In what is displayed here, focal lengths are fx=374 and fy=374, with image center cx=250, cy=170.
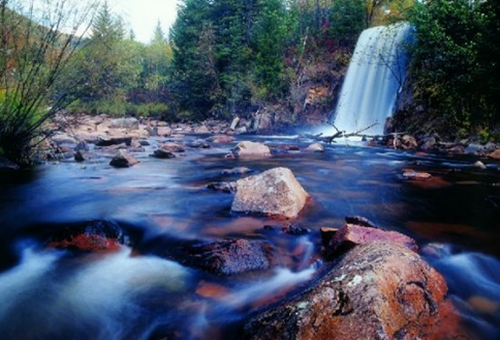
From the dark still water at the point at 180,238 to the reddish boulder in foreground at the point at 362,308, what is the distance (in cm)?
46

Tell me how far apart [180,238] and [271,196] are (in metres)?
1.31

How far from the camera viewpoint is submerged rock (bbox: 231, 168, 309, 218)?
483 centimetres

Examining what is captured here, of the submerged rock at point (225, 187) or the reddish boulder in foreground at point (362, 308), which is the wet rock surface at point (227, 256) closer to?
the reddish boulder in foreground at point (362, 308)

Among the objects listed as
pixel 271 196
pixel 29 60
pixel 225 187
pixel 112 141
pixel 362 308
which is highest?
pixel 29 60

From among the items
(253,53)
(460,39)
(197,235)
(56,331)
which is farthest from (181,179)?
(253,53)

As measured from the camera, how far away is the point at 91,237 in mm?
4043

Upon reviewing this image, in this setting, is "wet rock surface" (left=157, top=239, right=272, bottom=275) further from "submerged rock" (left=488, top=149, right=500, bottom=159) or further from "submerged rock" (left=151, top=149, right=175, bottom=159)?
"submerged rock" (left=488, top=149, right=500, bottom=159)

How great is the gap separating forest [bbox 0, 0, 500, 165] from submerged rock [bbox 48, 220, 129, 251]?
353cm

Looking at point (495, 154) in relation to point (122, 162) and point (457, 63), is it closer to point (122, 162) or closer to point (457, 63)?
point (457, 63)

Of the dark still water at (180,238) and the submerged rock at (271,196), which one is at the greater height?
the submerged rock at (271,196)

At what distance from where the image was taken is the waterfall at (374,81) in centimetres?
1855

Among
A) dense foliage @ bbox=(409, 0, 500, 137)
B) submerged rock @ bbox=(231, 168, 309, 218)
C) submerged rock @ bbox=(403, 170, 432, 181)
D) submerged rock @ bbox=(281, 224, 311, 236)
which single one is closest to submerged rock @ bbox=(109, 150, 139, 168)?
submerged rock @ bbox=(231, 168, 309, 218)

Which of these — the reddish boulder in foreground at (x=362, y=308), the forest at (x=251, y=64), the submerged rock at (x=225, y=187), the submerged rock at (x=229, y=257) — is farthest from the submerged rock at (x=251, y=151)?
the reddish boulder in foreground at (x=362, y=308)

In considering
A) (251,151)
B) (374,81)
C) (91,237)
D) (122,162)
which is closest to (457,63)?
(374,81)
